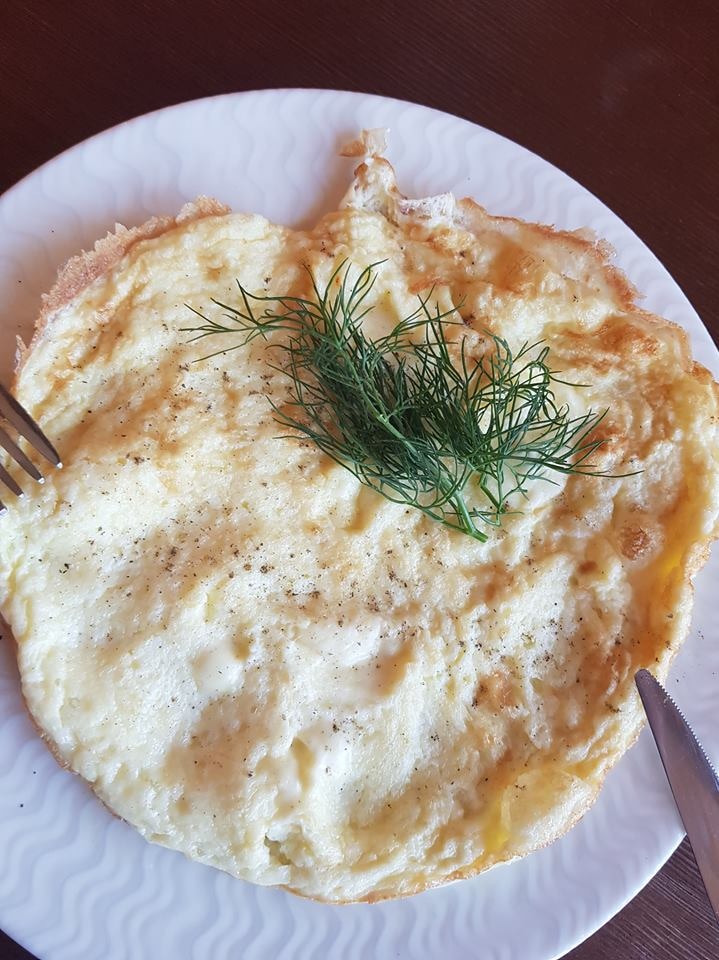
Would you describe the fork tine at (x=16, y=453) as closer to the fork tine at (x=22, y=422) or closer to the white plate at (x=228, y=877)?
the fork tine at (x=22, y=422)

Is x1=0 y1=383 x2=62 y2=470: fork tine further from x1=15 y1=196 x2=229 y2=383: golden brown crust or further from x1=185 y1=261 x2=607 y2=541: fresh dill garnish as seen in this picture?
x1=185 y1=261 x2=607 y2=541: fresh dill garnish

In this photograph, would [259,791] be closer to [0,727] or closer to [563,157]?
[0,727]

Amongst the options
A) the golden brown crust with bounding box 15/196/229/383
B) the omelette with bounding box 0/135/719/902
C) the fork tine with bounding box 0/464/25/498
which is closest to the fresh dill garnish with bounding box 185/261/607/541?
the omelette with bounding box 0/135/719/902

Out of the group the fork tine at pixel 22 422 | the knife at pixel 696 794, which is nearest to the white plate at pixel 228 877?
the knife at pixel 696 794

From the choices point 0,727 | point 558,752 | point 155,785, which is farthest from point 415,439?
point 0,727

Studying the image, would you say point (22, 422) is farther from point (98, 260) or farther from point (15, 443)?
point (98, 260)

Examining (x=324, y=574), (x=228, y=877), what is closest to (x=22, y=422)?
(x=324, y=574)
